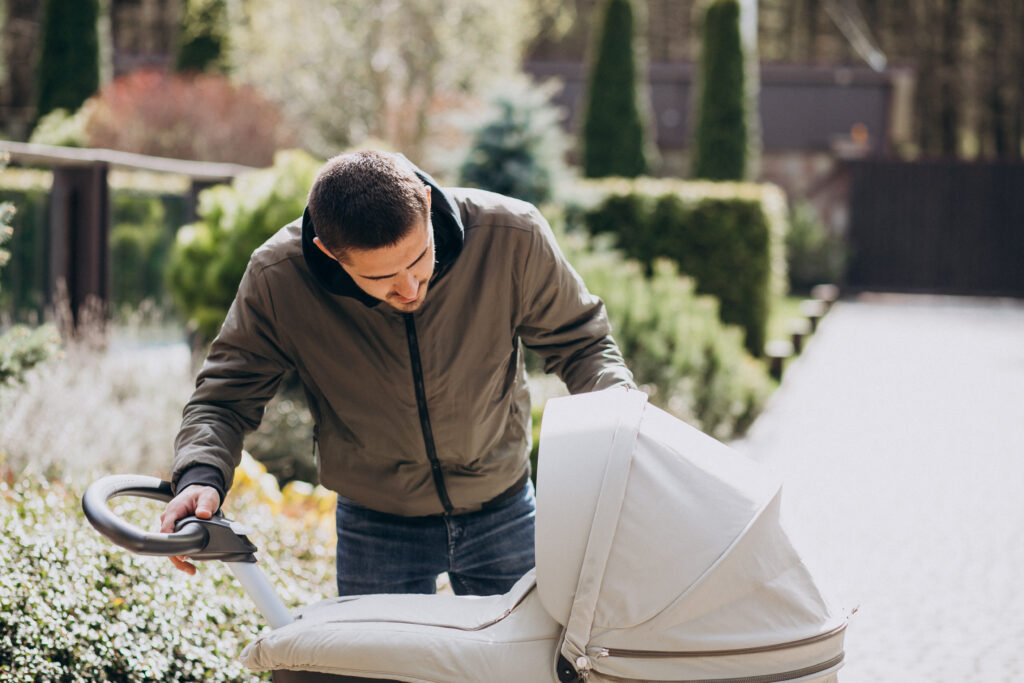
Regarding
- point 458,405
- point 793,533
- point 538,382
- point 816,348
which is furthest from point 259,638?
point 816,348

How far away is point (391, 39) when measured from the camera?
58.3 ft

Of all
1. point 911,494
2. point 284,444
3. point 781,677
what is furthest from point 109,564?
point 911,494

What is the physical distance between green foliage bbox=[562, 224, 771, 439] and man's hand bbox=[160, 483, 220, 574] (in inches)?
206

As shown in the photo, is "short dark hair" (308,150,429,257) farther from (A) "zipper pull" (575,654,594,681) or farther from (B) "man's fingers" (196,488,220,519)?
Answer: (A) "zipper pull" (575,654,594,681)

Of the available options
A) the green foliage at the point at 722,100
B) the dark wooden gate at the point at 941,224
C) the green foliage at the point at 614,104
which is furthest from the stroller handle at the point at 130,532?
the dark wooden gate at the point at 941,224

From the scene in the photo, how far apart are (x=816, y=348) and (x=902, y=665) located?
9.71 metres

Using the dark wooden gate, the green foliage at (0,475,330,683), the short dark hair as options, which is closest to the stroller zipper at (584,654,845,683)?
the short dark hair

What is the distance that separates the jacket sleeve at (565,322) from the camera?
2.65 metres

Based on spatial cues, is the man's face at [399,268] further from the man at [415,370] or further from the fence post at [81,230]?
the fence post at [81,230]

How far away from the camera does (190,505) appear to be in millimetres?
2268

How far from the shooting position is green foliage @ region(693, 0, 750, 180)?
20.0 meters

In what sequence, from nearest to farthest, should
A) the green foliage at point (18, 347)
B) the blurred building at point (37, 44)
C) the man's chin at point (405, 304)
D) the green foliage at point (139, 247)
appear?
the man's chin at point (405, 304)
the green foliage at point (18, 347)
the green foliage at point (139, 247)
the blurred building at point (37, 44)

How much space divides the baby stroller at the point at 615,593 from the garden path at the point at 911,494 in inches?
6.5

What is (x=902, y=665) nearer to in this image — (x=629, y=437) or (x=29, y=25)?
(x=629, y=437)
